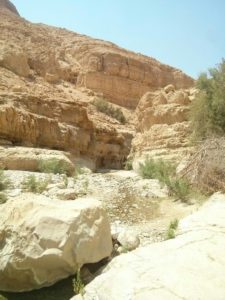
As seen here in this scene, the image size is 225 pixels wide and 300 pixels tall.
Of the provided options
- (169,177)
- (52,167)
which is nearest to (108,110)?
(52,167)

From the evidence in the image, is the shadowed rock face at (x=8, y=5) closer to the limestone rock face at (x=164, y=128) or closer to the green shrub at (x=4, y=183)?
the limestone rock face at (x=164, y=128)

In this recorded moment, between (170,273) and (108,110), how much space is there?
33.7m

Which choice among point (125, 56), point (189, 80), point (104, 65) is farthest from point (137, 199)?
point (189, 80)

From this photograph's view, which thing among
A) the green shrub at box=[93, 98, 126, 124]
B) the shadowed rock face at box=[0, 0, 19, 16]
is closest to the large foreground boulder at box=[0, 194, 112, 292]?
the green shrub at box=[93, 98, 126, 124]

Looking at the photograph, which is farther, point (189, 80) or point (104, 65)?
point (189, 80)

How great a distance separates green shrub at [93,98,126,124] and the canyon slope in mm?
569

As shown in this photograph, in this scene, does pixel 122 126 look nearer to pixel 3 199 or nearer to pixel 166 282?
pixel 3 199

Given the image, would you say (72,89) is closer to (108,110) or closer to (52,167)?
(108,110)

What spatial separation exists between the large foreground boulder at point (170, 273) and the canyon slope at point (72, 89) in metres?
11.4

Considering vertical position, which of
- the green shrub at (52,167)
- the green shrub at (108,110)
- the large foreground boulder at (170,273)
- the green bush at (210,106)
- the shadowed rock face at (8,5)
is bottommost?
the green shrub at (52,167)

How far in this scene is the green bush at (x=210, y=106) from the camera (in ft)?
52.0

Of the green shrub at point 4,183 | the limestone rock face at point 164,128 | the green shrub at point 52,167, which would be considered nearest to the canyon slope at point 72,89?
the limestone rock face at point 164,128

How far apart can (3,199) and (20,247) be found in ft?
10.7

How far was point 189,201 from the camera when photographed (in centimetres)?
946
